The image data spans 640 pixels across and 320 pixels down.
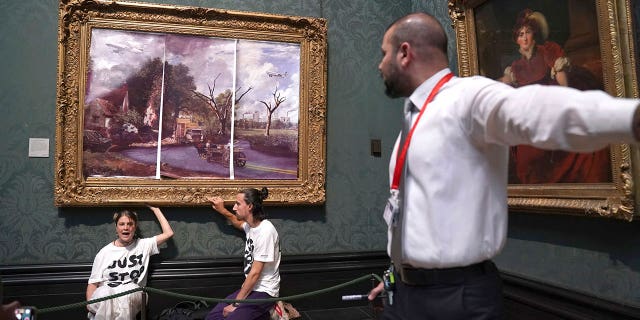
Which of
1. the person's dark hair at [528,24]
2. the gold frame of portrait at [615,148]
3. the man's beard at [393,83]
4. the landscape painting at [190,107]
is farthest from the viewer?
the landscape painting at [190,107]

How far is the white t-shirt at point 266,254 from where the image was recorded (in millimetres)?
3639

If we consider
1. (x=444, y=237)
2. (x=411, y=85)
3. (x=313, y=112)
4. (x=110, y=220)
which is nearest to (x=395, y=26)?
(x=411, y=85)

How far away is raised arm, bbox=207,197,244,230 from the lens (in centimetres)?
431

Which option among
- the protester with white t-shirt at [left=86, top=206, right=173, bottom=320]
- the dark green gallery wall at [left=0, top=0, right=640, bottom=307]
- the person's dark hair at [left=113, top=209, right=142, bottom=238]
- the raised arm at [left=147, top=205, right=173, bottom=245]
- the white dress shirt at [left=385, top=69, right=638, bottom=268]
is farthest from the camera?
the raised arm at [left=147, top=205, right=173, bottom=245]

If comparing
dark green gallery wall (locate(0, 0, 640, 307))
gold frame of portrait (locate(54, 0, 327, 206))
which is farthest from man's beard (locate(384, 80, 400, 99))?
gold frame of portrait (locate(54, 0, 327, 206))

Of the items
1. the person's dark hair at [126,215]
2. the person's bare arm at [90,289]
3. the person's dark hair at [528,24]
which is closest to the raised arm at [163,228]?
the person's dark hair at [126,215]

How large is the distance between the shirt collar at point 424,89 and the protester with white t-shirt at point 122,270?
3.11m

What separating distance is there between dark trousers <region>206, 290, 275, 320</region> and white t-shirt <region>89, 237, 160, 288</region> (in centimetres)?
76

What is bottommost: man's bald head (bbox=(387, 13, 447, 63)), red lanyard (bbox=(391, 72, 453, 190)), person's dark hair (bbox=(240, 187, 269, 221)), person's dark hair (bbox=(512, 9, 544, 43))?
person's dark hair (bbox=(240, 187, 269, 221))

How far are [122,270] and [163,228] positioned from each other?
1.69ft

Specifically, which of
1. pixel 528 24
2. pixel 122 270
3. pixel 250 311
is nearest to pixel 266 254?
pixel 250 311

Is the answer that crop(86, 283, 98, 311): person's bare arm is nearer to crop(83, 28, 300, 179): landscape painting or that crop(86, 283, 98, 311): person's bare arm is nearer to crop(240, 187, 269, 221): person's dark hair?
crop(83, 28, 300, 179): landscape painting

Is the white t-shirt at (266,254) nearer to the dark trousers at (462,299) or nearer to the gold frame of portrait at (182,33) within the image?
the gold frame of portrait at (182,33)

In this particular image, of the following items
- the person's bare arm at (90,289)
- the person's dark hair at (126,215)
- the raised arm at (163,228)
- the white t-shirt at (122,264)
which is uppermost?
the person's dark hair at (126,215)
